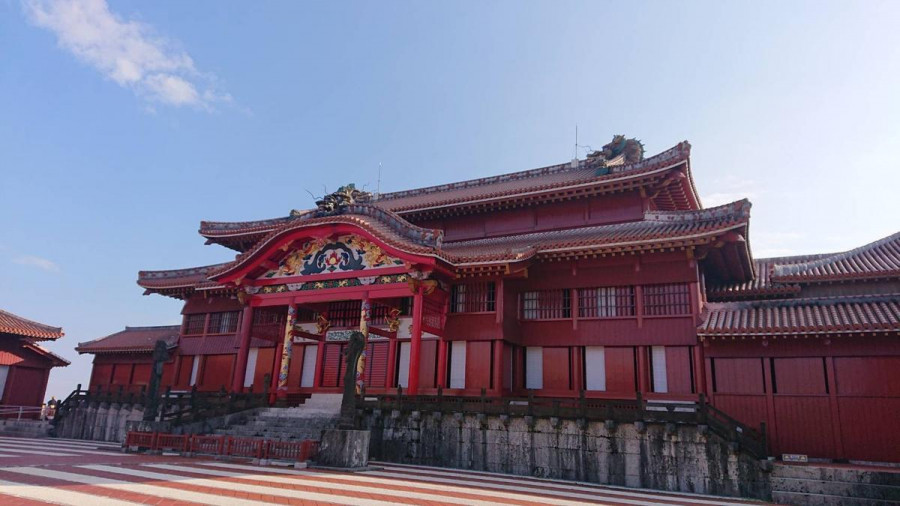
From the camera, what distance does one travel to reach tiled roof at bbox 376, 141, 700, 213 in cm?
1834

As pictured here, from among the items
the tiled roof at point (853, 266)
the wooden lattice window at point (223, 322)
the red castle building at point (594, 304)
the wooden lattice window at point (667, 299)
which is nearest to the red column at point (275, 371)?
the red castle building at point (594, 304)

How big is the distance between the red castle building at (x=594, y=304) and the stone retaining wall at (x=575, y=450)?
2.21 metres

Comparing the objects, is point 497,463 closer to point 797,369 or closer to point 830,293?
point 797,369

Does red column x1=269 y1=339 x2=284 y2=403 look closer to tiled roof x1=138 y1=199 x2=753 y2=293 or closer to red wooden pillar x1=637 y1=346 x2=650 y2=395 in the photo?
tiled roof x1=138 y1=199 x2=753 y2=293

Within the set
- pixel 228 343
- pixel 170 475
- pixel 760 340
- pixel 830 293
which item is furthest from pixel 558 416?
pixel 228 343

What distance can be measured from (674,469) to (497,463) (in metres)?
4.42

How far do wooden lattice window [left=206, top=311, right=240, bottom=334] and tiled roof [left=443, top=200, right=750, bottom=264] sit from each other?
38.3ft

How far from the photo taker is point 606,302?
59.7 feet

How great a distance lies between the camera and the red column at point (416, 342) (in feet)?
56.5

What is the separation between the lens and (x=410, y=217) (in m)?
23.8

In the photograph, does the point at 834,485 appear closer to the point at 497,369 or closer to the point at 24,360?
the point at 497,369

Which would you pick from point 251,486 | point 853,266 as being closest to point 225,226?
point 251,486

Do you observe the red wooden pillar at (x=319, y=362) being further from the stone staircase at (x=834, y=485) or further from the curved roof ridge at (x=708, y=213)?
the stone staircase at (x=834, y=485)

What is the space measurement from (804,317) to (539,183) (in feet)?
38.6
